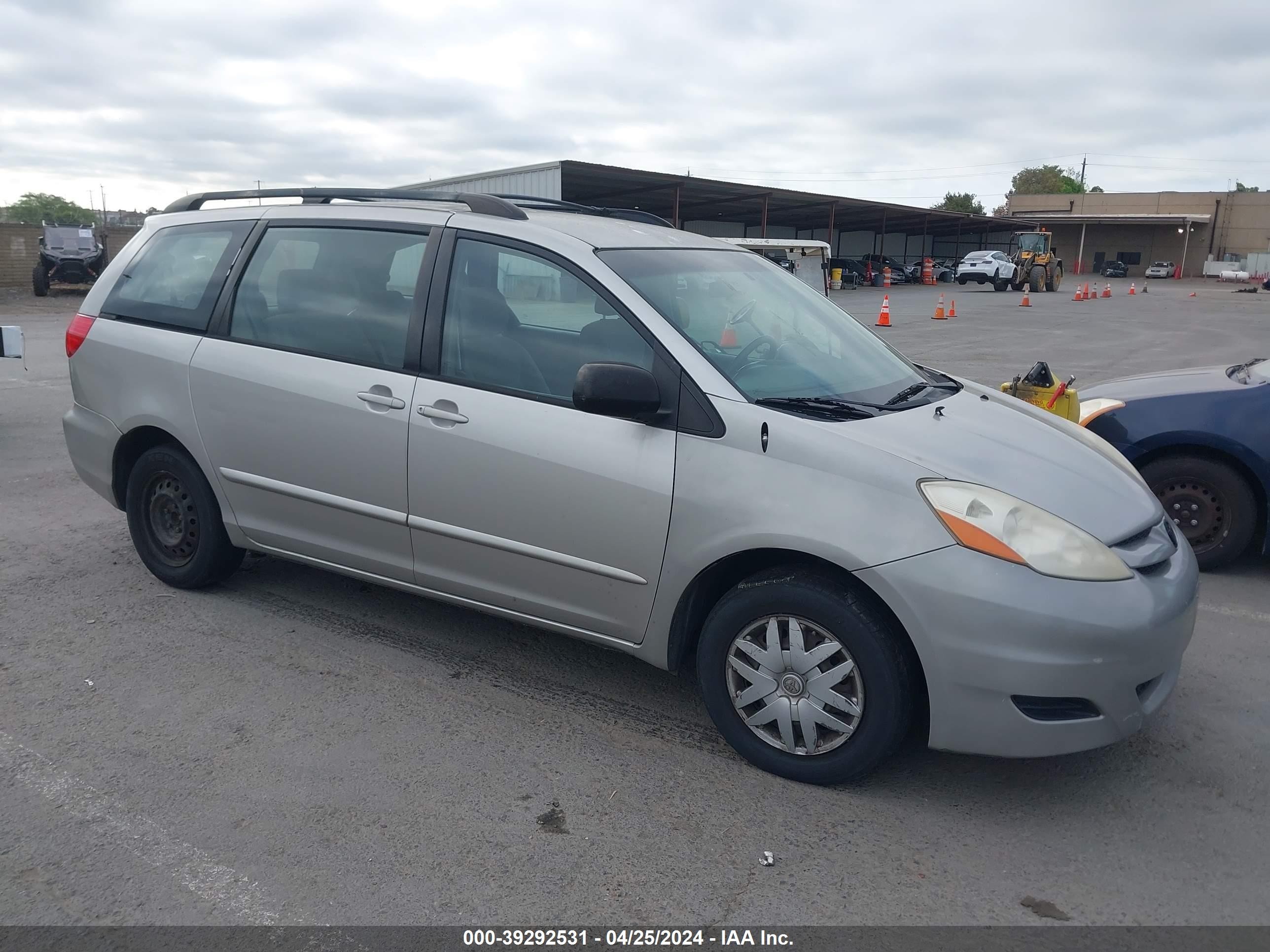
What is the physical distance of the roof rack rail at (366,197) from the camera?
3.95 metres

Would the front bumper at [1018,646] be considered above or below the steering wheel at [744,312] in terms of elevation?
below

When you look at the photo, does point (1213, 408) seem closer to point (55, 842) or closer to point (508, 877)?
point (508, 877)

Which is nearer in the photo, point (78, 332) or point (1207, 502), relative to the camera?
point (78, 332)

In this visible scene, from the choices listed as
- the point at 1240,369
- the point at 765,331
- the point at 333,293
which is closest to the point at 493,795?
the point at 765,331

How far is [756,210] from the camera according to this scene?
157 ft

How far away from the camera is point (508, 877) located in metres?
2.70

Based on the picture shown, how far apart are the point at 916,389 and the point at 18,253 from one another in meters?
33.3

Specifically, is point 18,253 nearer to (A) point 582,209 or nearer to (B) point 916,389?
(A) point 582,209

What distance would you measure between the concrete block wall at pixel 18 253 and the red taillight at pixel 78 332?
2883 centimetres

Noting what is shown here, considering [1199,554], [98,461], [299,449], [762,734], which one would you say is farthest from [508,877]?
[1199,554]

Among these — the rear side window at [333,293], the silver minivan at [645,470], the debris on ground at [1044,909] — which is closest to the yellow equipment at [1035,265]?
the silver minivan at [645,470]

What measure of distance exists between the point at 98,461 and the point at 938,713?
4.08 m

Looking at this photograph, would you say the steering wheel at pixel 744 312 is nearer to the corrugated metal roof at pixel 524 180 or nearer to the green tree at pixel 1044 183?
the corrugated metal roof at pixel 524 180
